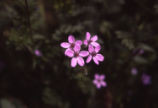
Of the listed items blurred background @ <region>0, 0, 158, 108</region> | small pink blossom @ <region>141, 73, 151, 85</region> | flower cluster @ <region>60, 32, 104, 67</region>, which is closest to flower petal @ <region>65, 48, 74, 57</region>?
flower cluster @ <region>60, 32, 104, 67</region>

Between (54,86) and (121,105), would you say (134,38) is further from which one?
(54,86)

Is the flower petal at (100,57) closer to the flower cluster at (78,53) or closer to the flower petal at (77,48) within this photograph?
the flower cluster at (78,53)

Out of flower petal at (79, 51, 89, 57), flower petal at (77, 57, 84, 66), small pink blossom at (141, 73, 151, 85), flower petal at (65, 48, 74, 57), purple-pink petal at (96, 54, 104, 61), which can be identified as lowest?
flower petal at (77, 57, 84, 66)

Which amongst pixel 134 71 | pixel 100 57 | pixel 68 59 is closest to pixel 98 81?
pixel 68 59

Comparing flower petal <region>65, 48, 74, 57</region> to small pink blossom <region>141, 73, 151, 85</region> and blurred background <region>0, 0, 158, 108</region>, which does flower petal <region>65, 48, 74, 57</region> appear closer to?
blurred background <region>0, 0, 158, 108</region>

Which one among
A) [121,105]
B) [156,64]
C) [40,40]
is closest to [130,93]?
[121,105]

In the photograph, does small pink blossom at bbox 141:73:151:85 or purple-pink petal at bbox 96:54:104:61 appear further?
small pink blossom at bbox 141:73:151:85

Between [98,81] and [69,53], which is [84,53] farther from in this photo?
[98,81]

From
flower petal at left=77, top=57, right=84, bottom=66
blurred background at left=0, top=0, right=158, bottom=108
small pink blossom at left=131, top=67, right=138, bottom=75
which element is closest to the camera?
flower petal at left=77, top=57, right=84, bottom=66

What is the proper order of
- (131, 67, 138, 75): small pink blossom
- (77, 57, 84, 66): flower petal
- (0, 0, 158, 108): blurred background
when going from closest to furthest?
(77, 57, 84, 66): flower petal
(0, 0, 158, 108): blurred background
(131, 67, 138, 75): small pink blossom
